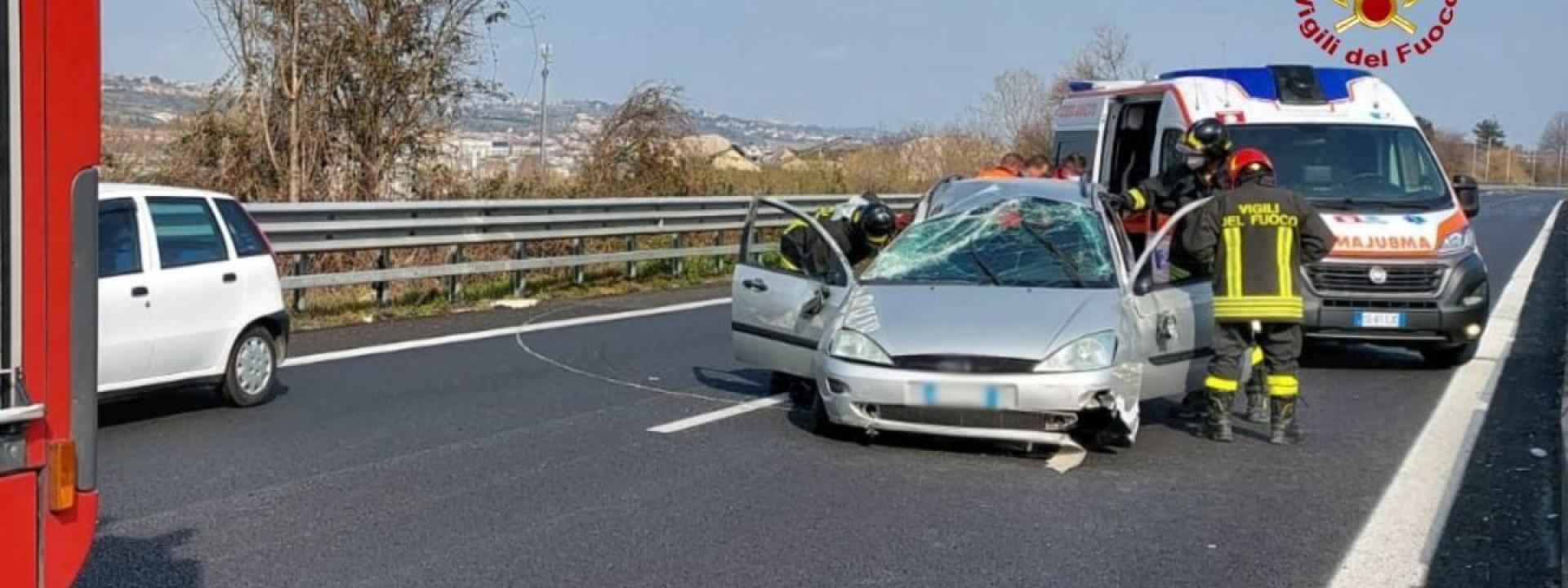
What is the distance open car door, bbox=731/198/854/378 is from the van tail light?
5728mm

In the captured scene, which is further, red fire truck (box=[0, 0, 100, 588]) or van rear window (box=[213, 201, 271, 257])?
van rear window (box=[213, 201, 271, 257])

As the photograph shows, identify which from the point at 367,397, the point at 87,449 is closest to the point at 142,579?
the point at 87,449

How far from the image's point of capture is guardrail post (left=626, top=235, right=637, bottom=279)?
62.2ft

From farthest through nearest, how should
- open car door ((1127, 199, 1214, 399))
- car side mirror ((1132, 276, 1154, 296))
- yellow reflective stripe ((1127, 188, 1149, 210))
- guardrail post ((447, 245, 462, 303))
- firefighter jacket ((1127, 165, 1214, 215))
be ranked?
1. guardrail post ((447, 245, 462, 303))
2. firefighter jacket ((1127, 165, 1214, 215))
3. yellow reflective stripe ((1127, 188, 1149, 210))
4. car side mirror ((1132, 276, 1154, 296))
5. open car door ((1127, 199, 1214, 399))

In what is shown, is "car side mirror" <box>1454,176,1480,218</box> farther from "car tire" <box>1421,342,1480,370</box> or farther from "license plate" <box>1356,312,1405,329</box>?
"license plate" <box>1356,312,1405,329</box>

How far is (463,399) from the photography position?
9578 millimetres

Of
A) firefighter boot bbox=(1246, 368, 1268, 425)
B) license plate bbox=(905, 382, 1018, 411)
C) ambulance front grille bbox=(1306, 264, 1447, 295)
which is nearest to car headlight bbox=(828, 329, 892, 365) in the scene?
license plate bbox=(905, 382, 1018, 411)

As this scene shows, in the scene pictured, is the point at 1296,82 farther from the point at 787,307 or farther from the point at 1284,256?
the point at 787,307

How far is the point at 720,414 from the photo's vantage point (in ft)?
30.3

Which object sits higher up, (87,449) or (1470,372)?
(87,449)

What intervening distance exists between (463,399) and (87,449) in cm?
663

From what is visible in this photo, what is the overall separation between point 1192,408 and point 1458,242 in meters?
3.56

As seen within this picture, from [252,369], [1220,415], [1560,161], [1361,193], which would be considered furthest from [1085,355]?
[1560,161]

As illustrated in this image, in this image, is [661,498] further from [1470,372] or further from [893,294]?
[1470,372]
